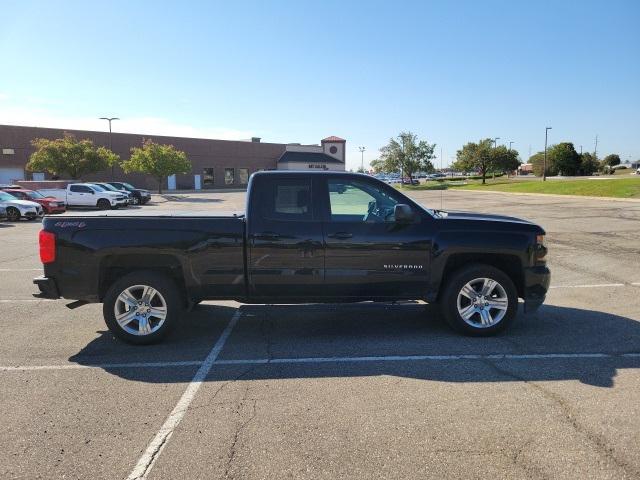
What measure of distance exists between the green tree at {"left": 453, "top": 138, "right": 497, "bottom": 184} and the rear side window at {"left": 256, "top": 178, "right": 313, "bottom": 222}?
64.8m

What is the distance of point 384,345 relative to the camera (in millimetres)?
5289

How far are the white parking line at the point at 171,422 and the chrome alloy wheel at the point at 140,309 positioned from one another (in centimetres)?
71

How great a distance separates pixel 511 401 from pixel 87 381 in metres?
3.65

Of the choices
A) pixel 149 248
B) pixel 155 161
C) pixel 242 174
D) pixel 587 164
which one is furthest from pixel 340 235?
pixel 587 164

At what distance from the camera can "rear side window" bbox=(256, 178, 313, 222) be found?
5406mm

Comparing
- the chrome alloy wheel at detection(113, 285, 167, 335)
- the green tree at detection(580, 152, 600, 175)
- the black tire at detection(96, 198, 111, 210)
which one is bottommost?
the chrome alloy wheel at detection(113, 285, 167, 335)

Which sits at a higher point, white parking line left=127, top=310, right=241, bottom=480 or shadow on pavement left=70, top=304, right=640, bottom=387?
shadow on pavement left=70, top=304, right=640, bottom=387

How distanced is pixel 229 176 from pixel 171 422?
224ft

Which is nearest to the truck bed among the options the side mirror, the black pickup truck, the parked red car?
the black pickup truck

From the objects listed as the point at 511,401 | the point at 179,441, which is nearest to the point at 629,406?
the point at 511,401

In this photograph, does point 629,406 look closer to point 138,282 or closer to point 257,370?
point 257,370

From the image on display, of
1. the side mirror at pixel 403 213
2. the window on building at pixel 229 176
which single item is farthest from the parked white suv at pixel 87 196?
the window on building at pixel 229 176

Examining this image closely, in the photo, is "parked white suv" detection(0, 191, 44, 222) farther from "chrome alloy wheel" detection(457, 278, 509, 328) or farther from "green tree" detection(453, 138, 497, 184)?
"green tree" detection(453, 138, 497, 184)

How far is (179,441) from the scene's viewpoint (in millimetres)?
3375
